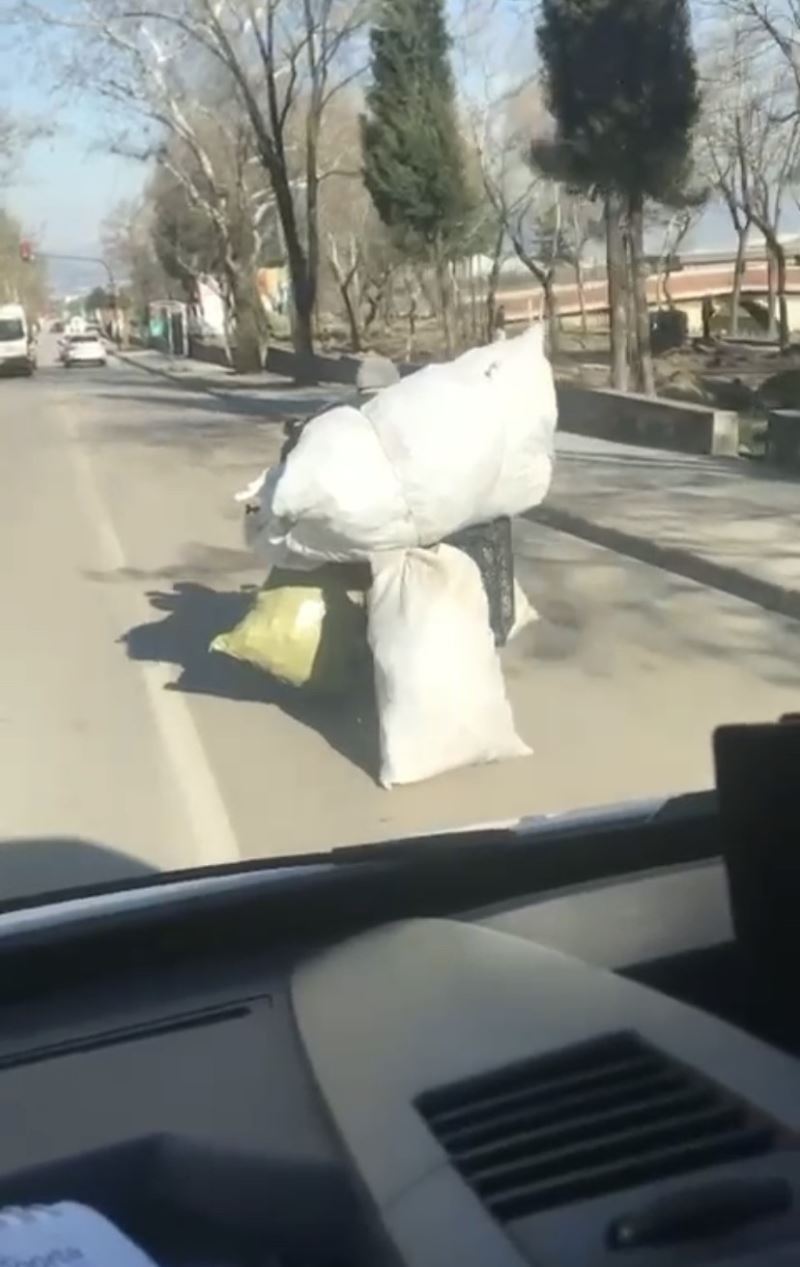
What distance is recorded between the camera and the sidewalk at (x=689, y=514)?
12406mm

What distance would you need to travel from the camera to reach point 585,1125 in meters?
2.04

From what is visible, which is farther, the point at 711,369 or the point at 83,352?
the point at 83,352

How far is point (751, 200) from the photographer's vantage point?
200 ft

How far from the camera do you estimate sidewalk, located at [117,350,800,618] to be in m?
12.4

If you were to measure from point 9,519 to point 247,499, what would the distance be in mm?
10235

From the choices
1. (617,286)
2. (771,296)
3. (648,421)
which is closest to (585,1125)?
(648,421)

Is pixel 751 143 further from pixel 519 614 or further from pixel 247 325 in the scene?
pixel 519 614

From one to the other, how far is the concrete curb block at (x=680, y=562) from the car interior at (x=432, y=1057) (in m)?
8.62

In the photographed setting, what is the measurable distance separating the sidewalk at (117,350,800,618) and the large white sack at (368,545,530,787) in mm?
2346

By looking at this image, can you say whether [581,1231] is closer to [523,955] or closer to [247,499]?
[523,955]

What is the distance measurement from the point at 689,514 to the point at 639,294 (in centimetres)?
1194

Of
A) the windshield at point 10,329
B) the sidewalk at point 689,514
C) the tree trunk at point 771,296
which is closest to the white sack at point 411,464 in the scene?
the sidewalk at point 689,514

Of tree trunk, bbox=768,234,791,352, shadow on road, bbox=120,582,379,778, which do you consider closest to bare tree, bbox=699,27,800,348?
tree trunk, bbox=768,234,791,352

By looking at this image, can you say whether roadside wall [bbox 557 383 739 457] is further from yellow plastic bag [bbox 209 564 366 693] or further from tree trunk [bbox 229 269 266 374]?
tree trunk [bbox 229 269 266 374]
